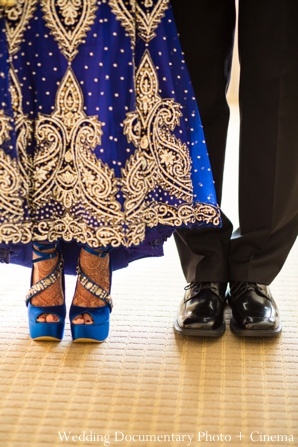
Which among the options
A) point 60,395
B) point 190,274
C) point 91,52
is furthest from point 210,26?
point 60,395

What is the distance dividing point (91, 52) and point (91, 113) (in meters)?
0.10

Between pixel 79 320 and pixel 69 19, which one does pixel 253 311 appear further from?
pixel 69 19

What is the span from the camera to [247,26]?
1051 mm

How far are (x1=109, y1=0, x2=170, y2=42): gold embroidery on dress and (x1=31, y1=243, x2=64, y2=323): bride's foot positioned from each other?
0.46m

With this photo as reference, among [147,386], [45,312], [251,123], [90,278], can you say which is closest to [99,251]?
[90,278]

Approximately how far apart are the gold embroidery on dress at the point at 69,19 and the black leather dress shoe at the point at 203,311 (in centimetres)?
58

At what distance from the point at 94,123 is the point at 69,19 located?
17cm

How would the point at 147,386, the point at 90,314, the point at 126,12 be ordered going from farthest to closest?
the point at 90,314 → the point at 147,386 → the point at 126,12

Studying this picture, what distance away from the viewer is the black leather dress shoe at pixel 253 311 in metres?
1.14

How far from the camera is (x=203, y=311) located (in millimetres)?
1159

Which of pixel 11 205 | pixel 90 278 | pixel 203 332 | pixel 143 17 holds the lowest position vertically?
pixel 203 332

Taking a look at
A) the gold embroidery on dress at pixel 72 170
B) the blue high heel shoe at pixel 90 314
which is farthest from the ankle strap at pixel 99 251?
the gold embroidery on dress at pixel 72 170

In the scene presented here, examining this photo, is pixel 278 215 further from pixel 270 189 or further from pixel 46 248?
pixel 46 248

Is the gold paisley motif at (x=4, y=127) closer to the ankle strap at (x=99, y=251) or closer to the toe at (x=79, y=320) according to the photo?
the ankle strap at (x=99, y=251)
